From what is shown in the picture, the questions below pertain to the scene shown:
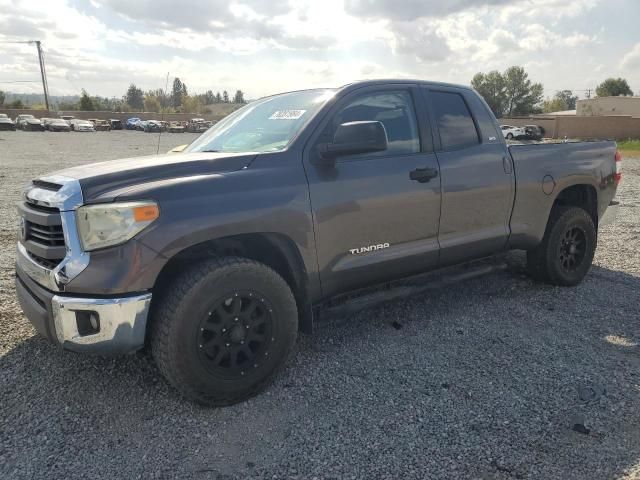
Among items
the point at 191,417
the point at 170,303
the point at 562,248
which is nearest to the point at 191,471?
the point at 191,417

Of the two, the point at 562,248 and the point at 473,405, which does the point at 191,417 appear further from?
the point at 562,248

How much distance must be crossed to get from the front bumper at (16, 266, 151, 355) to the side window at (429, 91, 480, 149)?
257 centimetres

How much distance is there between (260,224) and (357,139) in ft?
2.62

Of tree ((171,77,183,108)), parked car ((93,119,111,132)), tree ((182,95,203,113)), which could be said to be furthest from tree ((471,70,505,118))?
tree ((171,77,183,108))

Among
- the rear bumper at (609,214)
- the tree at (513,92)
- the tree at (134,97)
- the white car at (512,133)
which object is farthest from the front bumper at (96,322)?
the tree at (134,97)

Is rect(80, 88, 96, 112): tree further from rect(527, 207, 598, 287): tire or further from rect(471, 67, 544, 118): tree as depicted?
rect(527, 207, 598, 287): tire

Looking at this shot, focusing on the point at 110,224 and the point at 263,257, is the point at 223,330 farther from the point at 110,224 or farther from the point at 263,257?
the point at 110,224

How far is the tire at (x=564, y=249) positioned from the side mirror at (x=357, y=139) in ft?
8.12

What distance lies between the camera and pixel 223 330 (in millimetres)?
2953

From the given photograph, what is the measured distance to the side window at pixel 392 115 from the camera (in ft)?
11.9

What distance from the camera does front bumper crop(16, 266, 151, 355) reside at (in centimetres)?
265

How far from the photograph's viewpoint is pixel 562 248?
4996mm

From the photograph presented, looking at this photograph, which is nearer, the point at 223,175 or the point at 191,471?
the point at 191,471

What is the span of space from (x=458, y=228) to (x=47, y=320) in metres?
2.91
